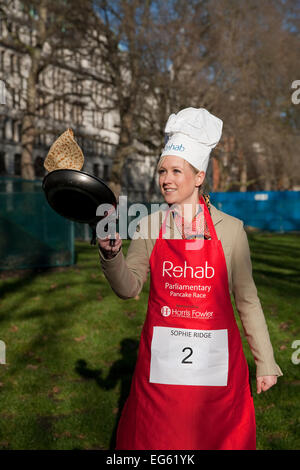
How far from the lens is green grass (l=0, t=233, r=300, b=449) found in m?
4.34

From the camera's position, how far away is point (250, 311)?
2.64 meters

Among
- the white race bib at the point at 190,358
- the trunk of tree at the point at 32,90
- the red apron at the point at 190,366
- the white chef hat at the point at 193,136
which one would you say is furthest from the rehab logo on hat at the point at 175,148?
the trunk of tree at the point at 32,90

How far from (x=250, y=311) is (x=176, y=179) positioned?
2.55 ft

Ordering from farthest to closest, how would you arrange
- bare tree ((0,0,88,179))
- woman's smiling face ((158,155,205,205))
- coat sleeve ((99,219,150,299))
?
1. bare tree ((0,0,88,179))
2. woman's smiling face ((158,155,205,205))
3. coat sleeve ((99,219,150,299))

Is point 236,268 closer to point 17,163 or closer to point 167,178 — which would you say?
point 167,178

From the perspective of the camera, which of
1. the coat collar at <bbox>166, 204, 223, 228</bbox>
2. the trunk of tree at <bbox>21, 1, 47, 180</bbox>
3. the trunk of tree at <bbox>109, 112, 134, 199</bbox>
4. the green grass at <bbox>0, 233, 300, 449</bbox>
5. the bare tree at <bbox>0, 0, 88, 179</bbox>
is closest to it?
the coat collar at <bbox>166, 204, 223, 228</bbox>

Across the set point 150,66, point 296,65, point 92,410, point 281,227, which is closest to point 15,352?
point 92,410

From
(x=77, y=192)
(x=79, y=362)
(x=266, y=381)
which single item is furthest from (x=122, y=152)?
(x=77, y=192)

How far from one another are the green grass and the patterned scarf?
2.25 metres

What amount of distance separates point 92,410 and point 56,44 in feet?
68.7

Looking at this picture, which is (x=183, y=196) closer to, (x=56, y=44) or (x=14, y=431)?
(x=14, y=431)

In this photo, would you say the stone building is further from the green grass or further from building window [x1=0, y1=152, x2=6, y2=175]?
the green grass

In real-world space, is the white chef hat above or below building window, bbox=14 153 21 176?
above

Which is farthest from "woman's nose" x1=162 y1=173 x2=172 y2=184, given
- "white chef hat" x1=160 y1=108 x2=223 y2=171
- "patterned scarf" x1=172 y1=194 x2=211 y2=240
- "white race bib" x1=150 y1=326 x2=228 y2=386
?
"white race bib" x1=150 y1=326 x2=228 y2=386
